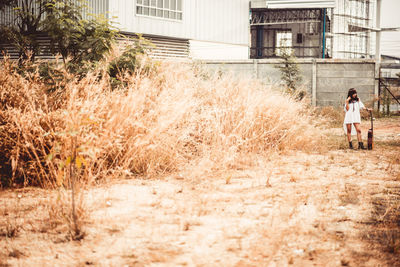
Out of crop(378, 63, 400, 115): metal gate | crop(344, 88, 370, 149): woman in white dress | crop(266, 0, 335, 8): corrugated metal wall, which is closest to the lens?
crop(344, 88, 370, 149): woman in white dress

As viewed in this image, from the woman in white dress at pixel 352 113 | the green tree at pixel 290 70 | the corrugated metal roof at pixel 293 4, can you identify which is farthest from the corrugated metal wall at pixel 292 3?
the woman in white dress at pixel 352 113

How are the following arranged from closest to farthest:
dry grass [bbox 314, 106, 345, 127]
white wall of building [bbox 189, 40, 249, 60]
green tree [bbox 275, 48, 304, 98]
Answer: dry grass [bbox 314, 106, 345, 127]
green tree [bbox 275, 48, 304, 98]
white wall of building [bbox 189, 40, 249, 60]

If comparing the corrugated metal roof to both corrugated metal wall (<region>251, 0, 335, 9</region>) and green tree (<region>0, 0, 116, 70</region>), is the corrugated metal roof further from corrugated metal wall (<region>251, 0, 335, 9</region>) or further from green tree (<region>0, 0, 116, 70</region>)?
green tree (<region>0, 0, 116, 70</region>)

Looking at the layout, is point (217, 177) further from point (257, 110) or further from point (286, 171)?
point (257, 110)

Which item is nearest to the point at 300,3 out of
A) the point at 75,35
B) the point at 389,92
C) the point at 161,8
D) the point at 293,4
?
the point at 293,4

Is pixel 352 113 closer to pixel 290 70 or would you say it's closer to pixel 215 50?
pixel 290 70

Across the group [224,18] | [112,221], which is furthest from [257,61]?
[112,221]

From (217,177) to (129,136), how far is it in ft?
4.27

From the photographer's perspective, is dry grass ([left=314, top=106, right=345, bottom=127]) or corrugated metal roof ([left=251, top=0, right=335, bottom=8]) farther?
corrugated metal roof ([left=251, top=0, right=335, bottom=8])

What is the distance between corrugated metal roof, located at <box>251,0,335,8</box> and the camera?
20.3 m

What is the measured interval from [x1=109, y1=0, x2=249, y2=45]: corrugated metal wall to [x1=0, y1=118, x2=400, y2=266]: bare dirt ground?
1247cm

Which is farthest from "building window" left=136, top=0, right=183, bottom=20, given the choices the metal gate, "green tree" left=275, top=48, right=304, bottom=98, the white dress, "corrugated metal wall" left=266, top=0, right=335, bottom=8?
the white dress

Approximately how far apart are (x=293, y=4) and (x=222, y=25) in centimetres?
476

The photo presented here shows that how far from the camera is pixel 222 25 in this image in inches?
760
